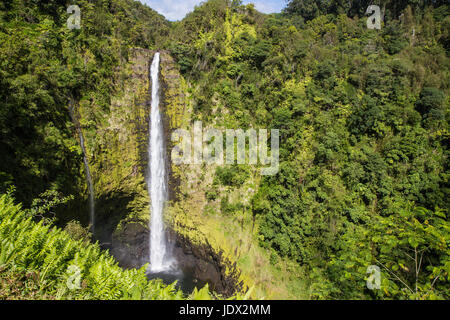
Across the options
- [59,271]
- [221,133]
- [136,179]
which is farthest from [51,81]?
[59,271]

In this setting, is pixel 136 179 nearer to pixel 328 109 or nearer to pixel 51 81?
pixel 51 81

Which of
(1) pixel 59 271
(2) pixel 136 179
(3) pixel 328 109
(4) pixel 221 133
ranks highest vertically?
(3) pixel 328 109

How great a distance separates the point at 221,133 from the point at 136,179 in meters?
7.58

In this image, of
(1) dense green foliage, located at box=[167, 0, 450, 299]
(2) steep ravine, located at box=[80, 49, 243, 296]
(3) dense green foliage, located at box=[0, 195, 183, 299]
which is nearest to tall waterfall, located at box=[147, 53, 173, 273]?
(2) steep ravine, located at box=[80, 49, 243, 296]

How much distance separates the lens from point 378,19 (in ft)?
71.6

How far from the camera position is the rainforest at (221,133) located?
39.4 ft

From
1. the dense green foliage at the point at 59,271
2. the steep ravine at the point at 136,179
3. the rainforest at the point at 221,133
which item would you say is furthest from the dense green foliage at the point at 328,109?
the dense green foliage at the point at 59,271

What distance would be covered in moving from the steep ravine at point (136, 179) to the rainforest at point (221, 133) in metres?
0.10

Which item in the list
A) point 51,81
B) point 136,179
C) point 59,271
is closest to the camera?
point 59,271

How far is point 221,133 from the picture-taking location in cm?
1708

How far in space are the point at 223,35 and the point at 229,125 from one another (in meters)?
8.64

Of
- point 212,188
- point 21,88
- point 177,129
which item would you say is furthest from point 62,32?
point 212,188
